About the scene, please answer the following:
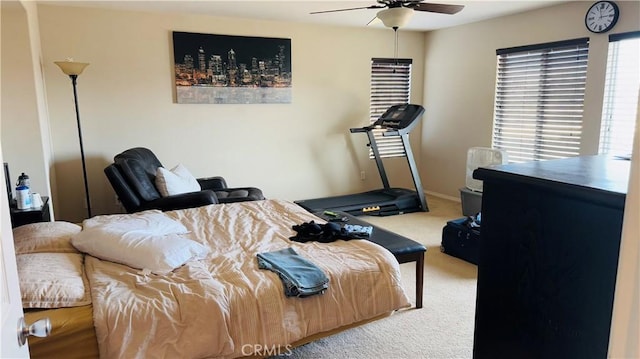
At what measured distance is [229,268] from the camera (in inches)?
86.7

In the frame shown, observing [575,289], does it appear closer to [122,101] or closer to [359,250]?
[359,250]

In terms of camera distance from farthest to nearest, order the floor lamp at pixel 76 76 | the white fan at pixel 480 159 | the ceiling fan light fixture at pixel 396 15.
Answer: the white fan at pixel 480 159 < the floor lamp at pixel 76 76 < the ceiling fan light fixture at pixel 396 15

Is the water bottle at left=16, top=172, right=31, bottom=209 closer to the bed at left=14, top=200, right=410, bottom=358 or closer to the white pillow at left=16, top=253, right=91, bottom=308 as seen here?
the bed at left=14, top=200, right=410, bottom=358

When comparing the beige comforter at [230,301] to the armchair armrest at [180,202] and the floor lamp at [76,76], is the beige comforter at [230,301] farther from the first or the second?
the floor lamp at [76,76]

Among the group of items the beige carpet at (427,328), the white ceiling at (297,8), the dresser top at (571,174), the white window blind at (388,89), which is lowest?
the beige carpet at (427,328)

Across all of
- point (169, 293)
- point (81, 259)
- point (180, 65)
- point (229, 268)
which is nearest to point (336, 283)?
point (229, 268)

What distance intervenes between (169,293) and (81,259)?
0.70 m

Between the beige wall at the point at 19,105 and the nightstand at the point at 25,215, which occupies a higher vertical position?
the beige wall at the point at 19,105

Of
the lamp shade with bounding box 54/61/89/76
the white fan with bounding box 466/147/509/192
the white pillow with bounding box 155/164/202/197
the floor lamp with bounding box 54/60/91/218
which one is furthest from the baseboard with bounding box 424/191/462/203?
the lamp shade with bounding box 54/61/89/76

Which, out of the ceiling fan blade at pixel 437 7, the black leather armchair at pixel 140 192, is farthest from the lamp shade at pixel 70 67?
the ceiling fan blade at pixel 437 7

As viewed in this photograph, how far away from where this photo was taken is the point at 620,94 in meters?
4.04

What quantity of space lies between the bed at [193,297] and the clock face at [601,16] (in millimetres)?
3375

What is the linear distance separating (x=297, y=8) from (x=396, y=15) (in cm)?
161

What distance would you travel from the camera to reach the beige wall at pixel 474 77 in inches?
167
